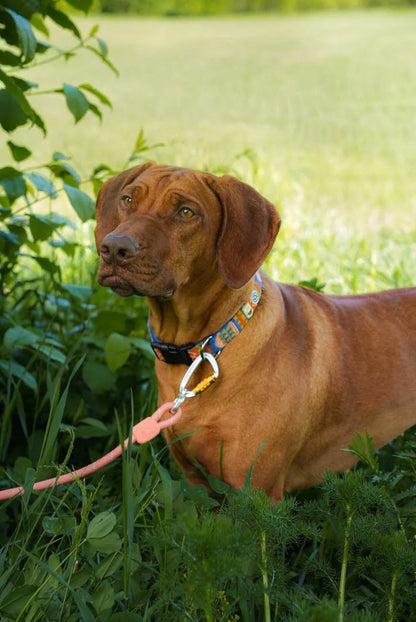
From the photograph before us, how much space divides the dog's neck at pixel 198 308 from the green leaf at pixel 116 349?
0.39 m

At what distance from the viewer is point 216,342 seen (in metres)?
2.24

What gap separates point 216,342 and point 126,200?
1.71 ft

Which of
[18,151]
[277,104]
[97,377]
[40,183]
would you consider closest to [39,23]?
[18,151]

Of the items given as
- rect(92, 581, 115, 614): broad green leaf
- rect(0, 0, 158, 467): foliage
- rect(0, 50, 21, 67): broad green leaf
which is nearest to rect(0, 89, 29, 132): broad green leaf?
rect(0, 0, 158, 467): foliage

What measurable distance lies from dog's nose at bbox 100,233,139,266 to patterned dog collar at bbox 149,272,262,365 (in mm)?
413

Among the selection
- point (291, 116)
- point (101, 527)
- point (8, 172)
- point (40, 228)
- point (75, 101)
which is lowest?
point (291, 116)

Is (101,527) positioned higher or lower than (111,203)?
lower

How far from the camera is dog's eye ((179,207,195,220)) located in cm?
217

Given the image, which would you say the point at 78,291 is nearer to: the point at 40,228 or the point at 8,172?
the point at 40,228

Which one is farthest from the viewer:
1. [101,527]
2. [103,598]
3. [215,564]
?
[101,527]

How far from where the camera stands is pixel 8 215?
8.62 feet

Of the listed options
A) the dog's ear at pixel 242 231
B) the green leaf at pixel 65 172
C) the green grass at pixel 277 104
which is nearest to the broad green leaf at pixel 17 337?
the green leaf at pixel 65 172

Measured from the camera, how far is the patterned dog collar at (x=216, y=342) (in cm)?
224

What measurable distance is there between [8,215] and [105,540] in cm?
136
